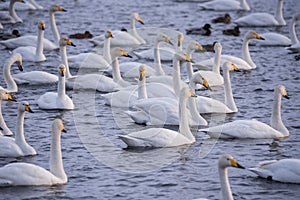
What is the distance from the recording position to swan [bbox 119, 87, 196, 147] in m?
14.9

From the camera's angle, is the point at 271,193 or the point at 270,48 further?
the point at 270,48

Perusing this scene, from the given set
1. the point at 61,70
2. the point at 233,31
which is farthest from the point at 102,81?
the point at 233,31

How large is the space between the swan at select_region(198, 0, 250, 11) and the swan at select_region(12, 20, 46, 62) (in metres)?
10.4

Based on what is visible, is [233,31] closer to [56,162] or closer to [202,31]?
[202,31]

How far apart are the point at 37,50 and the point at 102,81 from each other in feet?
12.4

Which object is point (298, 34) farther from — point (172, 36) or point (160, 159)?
point (160, 159)

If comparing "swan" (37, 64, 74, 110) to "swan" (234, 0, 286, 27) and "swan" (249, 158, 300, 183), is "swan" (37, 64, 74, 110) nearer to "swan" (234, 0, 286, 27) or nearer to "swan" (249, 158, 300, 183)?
"swan" (249, 158, 300, 183)

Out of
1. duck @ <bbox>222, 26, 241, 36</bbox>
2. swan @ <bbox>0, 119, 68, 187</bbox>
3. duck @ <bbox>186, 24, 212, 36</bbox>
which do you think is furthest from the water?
duck @ <bbox>186, 24, 212, 36</bbox>

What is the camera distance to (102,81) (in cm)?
1984

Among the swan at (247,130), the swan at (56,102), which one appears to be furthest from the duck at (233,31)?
the swan at (247,130)

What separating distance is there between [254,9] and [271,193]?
2063 centimetres

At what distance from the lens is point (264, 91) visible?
65.7ft

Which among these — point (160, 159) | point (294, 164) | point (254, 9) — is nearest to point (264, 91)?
point (160, 159)

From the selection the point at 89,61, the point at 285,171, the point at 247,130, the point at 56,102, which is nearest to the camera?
the point at 285,171
